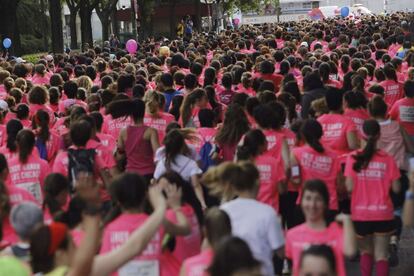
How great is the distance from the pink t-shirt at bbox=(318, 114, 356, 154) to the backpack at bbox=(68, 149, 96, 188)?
7.38 feet

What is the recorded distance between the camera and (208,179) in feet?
24.4

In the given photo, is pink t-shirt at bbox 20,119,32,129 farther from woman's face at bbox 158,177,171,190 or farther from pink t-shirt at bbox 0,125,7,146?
woman's face at bbox 158,177,171,190

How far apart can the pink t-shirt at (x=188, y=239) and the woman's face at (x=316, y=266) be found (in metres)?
1.58

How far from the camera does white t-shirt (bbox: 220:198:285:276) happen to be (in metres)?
6.80

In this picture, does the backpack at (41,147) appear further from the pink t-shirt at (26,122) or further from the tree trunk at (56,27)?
the tree trunk at (56,27)

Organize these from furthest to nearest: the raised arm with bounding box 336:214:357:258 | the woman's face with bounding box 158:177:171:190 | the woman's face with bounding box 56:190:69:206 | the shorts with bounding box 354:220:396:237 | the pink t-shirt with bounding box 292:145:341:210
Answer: the pink t-shirt with bounding box 292:145:341:210, the shorts with bounding box 354:220:396:237, the woman's face with bounding box 56:190:69:206, the woman's face with bounding box 158:177:171:190, the raised arm with bounding box 336:214:357:258

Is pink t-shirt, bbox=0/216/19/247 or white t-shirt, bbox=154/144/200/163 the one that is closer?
pink t-shirt, bbox=0/216/19/247

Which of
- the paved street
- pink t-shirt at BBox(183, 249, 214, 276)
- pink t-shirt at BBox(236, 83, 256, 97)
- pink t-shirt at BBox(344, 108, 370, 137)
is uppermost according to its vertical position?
pink t-shirt at BBox(344, 108, 370, 137)

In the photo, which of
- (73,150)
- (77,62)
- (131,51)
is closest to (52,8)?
(131,51)

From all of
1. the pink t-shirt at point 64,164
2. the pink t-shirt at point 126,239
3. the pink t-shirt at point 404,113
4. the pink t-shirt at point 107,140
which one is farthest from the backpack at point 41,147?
the pink t-shirt at point 126,239

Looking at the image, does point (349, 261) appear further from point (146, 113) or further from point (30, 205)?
point (30, 205)

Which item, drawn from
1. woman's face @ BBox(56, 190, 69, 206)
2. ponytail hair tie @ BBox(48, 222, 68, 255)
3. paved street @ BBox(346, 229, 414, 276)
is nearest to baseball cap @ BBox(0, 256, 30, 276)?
ponytail hair tie @ BBox(48, 222, 68, 255)

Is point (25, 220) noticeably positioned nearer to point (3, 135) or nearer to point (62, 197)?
point (62, 197)

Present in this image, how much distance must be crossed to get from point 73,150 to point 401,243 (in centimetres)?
399
